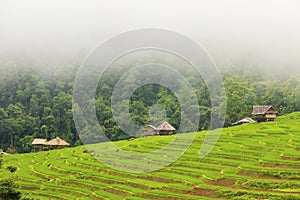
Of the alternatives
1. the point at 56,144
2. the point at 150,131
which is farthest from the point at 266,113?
the point at 56,144

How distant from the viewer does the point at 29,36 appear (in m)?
172

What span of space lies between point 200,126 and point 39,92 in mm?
39029

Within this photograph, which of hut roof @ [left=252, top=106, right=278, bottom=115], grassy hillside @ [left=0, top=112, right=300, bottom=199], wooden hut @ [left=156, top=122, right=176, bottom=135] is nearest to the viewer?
grassy hillside @ [left=0, top=112, right=300, bottom=199]

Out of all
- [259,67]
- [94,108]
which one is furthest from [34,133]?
[259,67]

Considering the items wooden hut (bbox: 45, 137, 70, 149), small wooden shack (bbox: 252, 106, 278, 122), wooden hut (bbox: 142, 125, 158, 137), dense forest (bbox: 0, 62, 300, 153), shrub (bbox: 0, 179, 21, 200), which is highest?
dense forest (bbox: 0, 62, 300, 153)

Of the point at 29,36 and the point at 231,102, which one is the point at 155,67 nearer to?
the point at 231,102

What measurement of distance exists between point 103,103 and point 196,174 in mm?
54213

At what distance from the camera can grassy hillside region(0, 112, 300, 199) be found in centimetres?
3203

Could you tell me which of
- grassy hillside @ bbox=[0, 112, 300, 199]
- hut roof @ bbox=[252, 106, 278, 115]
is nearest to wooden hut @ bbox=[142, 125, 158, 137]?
hut roof @ bbox=[252, 106, 278, 115]

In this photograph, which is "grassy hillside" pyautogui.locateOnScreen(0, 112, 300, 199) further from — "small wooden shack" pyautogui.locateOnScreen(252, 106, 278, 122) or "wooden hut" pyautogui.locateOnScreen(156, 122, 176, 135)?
"wooden hut" pyautogui.locateOnScreen(156, 122, 176, 135)

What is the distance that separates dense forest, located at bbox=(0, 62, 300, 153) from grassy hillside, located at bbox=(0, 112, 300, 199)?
26.9 metres

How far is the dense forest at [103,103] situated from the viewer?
263ft

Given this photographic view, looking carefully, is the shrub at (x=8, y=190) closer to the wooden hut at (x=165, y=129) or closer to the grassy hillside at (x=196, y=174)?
the grassy hillside at (x=196, y=174)

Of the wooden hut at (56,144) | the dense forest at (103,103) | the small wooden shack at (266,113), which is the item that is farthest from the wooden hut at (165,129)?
the dense forest at (103,103)
